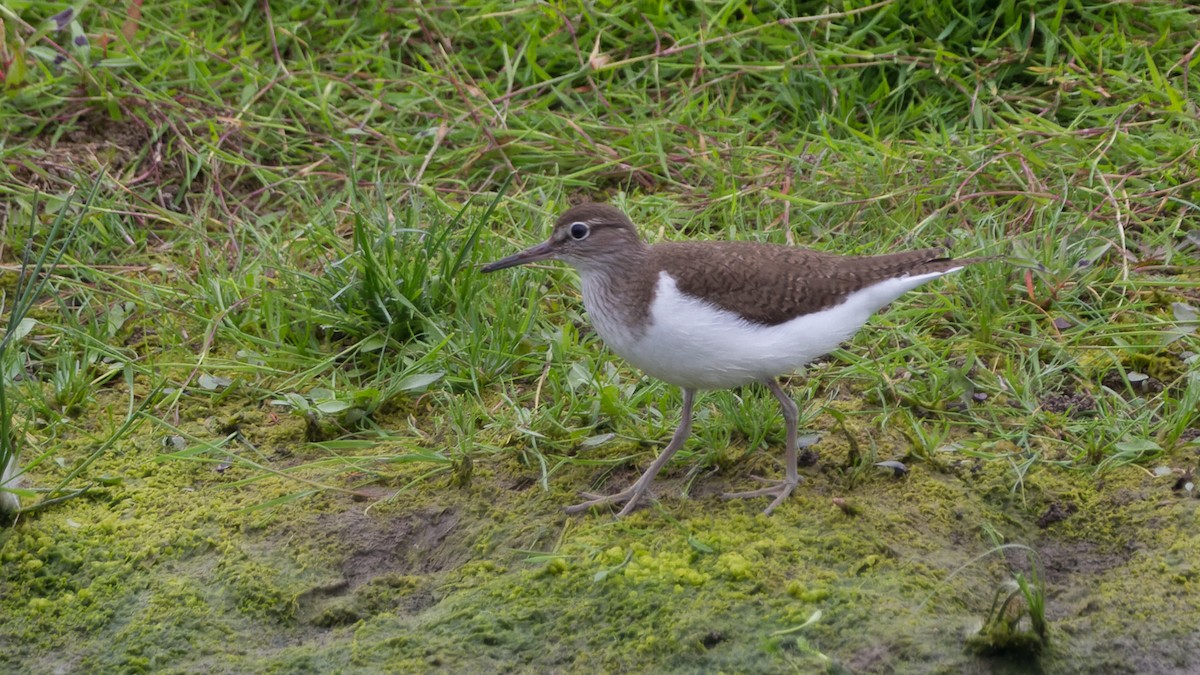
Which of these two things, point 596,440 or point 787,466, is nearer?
point 787,466

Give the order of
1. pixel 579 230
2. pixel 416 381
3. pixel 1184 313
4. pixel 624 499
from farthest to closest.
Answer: pixel 1184 313 → pixel 416 381 → pixel 579 230 → pixel 624 499

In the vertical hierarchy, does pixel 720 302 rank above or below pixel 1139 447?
above

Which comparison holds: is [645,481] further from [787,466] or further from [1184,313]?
[1184,313]

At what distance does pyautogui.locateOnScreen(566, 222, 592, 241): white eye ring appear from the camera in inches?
197

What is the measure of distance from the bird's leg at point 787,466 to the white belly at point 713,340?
0.16 metres

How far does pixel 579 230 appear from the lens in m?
5.02

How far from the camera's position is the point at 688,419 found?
4.89m

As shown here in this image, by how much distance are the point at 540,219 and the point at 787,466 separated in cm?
237

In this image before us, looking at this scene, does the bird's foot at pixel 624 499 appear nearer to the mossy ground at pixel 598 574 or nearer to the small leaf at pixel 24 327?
the mossy ground at pixel 598 574

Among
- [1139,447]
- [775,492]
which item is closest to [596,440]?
[775,492]

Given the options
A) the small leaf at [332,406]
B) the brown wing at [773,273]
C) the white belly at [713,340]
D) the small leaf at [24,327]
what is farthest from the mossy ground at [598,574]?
the small leaf at [24,327]

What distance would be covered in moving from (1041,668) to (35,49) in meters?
6.16

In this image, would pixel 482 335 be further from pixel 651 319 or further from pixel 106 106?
pixel 106 106

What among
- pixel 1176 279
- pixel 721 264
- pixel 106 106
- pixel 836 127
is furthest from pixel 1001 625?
pixel 106 106
